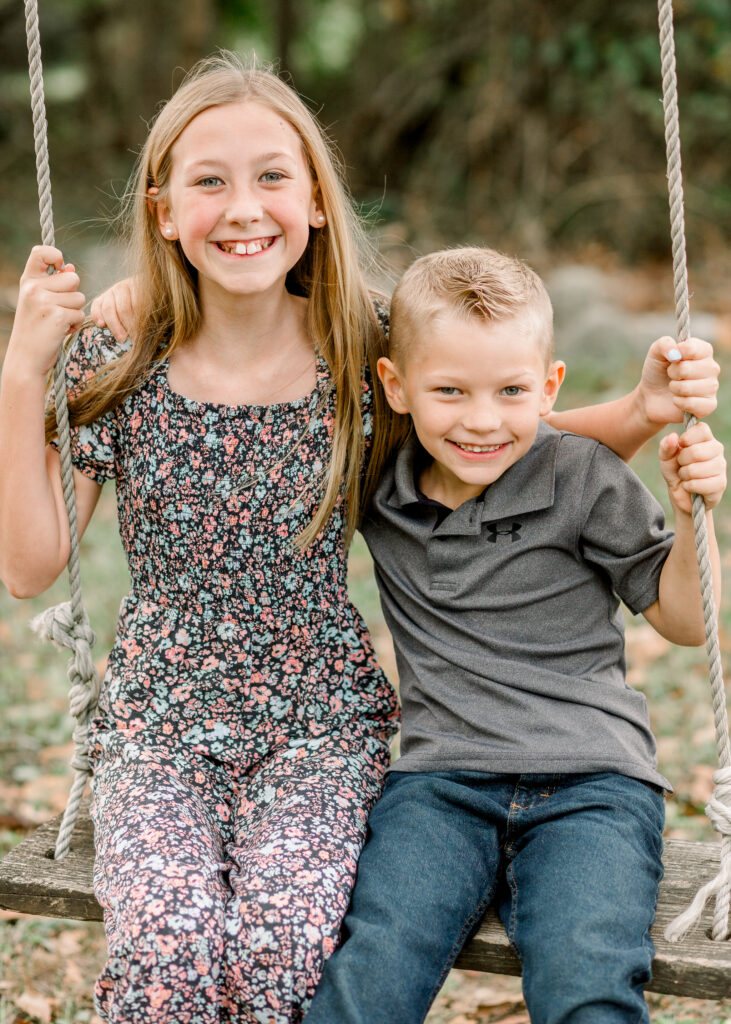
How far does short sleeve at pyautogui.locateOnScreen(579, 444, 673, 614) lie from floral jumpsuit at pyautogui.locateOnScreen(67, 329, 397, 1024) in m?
0.50

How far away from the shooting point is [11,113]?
12.9 metres

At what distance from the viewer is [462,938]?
193cm

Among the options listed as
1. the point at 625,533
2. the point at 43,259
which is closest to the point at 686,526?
the point at 625,533

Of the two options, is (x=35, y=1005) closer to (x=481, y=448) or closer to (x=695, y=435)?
(x=481, y=448)

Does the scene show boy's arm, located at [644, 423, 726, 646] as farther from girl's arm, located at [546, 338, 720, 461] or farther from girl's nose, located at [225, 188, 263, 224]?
girl's nose, located at [225, 188, 263, 224]

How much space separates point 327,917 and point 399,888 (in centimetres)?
13

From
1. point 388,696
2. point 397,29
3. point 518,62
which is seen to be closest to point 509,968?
point 388,696

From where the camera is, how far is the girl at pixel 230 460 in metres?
2.18

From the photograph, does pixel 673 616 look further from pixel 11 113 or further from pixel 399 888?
pixel 11 113

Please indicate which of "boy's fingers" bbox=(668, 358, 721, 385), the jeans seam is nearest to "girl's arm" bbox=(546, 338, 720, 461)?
"boy's fingers" bbox=(668, 358, 721, 385)

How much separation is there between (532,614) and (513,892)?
1.65ft

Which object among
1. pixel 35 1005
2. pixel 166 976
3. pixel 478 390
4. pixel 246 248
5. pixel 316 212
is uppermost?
pixel 316 212

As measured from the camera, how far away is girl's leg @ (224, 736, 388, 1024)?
1821 millimetres

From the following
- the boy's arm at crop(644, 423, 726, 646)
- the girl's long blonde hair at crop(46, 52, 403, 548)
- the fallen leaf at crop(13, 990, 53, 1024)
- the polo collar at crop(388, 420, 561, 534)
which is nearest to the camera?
the boy's arm at crop(644, 423, 726, 646)
